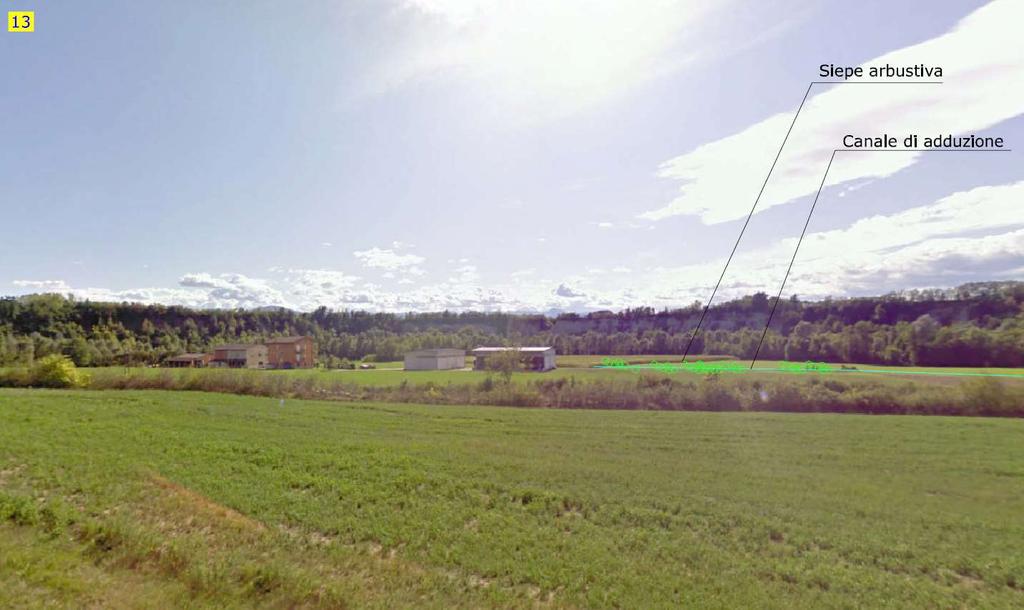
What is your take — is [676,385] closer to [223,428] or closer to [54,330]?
[223,428]

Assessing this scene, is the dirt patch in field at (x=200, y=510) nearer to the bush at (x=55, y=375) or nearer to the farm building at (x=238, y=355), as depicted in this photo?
the bush at (x=55, y=375)

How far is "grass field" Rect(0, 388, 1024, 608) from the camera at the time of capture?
646 centimetres

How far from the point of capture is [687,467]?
545 inches

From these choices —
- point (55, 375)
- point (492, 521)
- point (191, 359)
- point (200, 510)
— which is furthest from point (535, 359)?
point (200, 510)

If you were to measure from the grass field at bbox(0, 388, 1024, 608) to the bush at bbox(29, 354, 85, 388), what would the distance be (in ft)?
76.8

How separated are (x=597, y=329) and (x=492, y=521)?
97595 millimetres

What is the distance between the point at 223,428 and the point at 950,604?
70.7 ft

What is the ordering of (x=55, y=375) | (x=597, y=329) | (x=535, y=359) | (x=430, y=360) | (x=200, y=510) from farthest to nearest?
1. (x=597, y=329)
2. (x=430, y=360)
3. (x=535, y=359)
4. (x=55, y=375)
5. (x=200, y=510)

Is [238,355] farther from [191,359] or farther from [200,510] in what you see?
[200,510]

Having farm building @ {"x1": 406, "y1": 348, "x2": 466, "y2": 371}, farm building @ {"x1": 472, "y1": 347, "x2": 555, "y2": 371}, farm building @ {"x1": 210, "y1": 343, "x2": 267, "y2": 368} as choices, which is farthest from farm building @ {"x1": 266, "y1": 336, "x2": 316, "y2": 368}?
farm building @ {"x1": 472, "y1": 347, "x2": 555, "y2": 371}

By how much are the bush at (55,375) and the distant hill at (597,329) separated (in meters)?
9.46

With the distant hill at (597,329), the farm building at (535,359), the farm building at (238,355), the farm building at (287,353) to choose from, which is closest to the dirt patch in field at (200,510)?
the distant hill at (597,329)

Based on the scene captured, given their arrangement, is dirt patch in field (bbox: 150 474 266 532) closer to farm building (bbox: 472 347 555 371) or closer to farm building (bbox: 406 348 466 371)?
farm building (bbox: 472 347 555 371)

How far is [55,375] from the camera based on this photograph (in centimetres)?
3584
